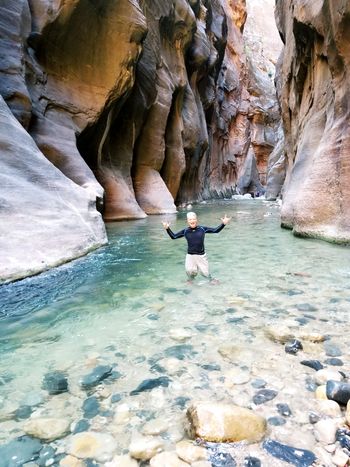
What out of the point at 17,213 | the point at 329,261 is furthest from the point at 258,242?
the point at 17,213

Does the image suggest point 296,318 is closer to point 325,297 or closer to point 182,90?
point 325,297

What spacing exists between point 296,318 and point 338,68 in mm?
9011

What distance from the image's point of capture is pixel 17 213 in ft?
22.1

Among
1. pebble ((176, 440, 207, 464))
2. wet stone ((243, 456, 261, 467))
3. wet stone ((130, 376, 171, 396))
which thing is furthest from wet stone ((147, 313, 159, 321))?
wet stone ((243, 456, 261, 467))

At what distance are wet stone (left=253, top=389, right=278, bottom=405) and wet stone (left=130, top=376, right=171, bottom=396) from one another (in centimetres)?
65

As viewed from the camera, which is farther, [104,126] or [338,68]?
[104,126]

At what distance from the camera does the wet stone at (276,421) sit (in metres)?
2.26

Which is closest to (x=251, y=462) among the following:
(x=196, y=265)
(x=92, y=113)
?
(x=196, y=265)

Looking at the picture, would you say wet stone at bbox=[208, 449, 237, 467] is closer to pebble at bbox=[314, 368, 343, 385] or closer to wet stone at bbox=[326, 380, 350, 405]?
wet stone at bbox=[326, 380, 350, 405]

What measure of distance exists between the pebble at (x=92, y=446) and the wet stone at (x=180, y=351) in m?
1.12

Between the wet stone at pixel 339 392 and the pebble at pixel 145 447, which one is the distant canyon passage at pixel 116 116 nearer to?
the pebble at pixel 145 447

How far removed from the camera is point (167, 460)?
6.56ft

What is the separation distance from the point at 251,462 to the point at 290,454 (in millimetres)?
218

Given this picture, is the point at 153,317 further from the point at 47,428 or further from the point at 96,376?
the point at 47,428
